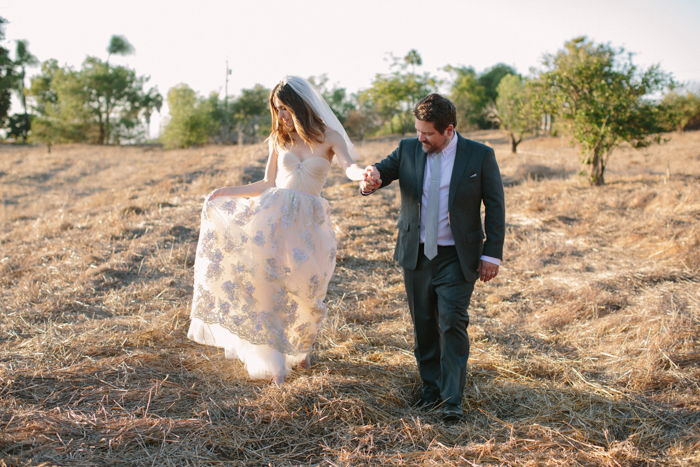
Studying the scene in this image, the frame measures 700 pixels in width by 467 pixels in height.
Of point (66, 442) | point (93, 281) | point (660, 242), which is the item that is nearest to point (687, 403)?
point (66, 442)

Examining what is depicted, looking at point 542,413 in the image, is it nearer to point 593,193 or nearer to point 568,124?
point 593,193

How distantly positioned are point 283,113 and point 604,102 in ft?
35.2

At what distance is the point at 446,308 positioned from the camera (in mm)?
2957

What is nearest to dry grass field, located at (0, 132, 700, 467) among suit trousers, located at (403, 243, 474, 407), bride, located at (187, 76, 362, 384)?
suit trousers, located at (403, 243, 474, 407)

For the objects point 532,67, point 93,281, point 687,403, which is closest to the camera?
point 687,403

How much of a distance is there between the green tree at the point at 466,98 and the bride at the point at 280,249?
37.9 meters

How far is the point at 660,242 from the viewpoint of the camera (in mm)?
6820

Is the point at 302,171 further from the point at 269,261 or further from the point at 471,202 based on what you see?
the point at 471,202

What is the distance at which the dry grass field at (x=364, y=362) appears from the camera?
2.61 meters

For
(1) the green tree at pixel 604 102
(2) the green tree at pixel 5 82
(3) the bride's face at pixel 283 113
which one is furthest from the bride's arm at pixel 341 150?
(2) the green tree at pixel 5 82

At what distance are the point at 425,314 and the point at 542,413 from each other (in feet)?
3.21

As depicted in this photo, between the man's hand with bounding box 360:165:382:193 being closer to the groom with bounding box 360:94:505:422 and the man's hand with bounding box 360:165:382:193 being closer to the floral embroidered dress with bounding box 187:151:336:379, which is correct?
the groom with bounding box 360:94:505:422

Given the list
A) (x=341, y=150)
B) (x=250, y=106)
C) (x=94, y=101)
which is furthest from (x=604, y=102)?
(x=94, y=101)

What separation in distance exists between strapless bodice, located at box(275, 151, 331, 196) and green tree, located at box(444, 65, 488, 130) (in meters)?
37.9
